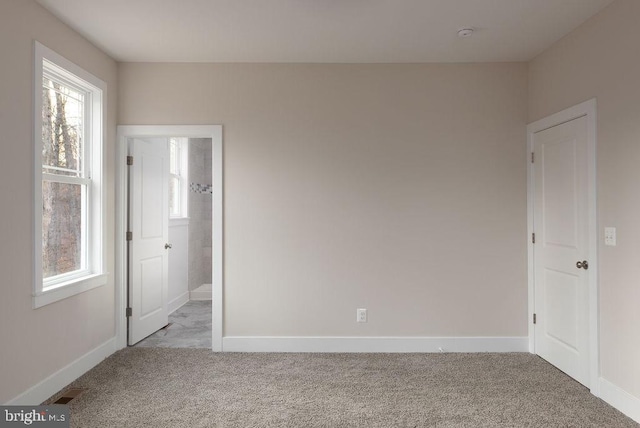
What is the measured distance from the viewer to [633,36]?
248 cm

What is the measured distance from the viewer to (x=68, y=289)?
2.91 metres

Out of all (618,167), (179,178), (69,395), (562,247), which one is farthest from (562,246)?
(179,178)

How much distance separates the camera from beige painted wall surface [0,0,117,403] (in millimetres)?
2342

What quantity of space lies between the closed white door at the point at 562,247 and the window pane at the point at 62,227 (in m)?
3.89

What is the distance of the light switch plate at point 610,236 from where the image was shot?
265cm

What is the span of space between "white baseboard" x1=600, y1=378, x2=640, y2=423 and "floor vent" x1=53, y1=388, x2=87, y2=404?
143 inches

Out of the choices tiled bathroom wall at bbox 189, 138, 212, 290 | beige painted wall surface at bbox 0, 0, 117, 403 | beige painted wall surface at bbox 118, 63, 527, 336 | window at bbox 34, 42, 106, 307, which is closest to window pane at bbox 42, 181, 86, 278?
window at bbox 34, 42, 106, 307

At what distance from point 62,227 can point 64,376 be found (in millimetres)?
1092

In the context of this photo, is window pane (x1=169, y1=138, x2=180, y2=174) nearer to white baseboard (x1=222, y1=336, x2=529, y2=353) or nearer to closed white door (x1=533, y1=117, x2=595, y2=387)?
white baseboard (x1=222, y1=336, x2=529, y2=353)

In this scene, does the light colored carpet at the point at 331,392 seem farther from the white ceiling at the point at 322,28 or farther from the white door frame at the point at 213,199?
the white ceiling at the point at 322,28

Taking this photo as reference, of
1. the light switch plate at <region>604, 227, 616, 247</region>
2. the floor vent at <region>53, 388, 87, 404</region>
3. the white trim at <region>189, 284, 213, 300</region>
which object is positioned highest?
the light switch plate at <region>604, 227, 616, 247</region>

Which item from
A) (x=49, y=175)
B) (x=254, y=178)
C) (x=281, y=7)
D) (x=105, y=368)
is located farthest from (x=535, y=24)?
(x=105, y=368)

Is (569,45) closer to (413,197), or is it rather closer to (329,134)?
(413,197)

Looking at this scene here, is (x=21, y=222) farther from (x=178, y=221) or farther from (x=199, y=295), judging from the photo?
(x=199, y=295)
